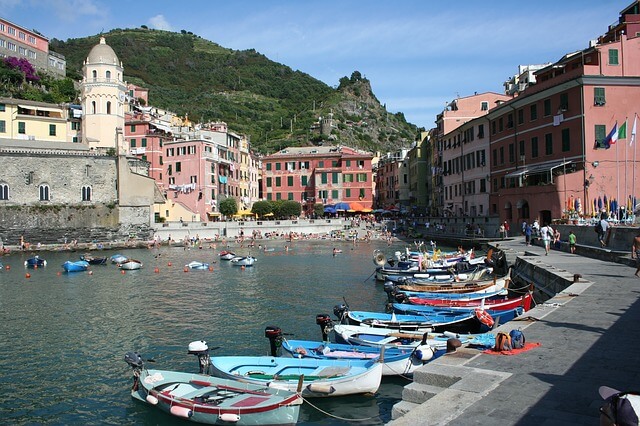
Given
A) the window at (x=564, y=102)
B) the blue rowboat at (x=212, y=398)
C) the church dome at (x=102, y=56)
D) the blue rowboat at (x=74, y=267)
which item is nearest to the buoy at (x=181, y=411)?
the blue rowboat at (x=212, y=398)

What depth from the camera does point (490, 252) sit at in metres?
35.2

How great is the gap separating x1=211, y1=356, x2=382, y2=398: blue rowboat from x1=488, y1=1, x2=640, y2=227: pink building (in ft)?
97.9

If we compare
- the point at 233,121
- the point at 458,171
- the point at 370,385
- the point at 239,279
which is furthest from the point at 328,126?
the point at 370,385

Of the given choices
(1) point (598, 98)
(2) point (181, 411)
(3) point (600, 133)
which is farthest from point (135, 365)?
(1) point (598, 98)

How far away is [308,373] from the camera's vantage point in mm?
13750

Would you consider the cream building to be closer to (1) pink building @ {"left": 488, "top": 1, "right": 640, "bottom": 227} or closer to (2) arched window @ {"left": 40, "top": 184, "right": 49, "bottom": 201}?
(2) arched window @ {"left": 40, "top": 184, "right": 49, "bottom": 201}

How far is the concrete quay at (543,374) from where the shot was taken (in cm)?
768

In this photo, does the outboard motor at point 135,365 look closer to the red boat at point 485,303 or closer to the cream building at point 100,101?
the red boat at point 485,303

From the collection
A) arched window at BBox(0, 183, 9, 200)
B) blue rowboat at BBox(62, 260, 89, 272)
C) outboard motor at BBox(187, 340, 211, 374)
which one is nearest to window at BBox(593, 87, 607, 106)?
outboard motor at BBox(187, 340, 211, 374)

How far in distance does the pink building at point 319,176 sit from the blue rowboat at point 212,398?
74705mm

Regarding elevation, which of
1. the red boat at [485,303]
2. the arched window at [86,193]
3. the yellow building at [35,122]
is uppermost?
the yellow building at [35,122]

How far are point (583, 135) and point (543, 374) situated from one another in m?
35.6

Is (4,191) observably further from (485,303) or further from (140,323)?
(485,303)

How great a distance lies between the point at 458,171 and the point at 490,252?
31244 millimetres
